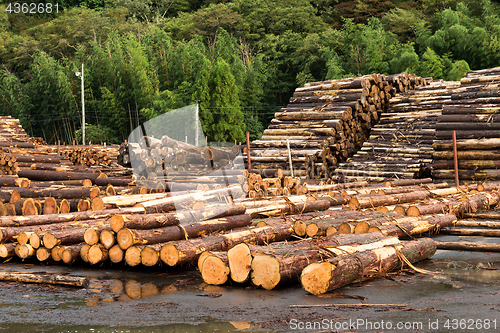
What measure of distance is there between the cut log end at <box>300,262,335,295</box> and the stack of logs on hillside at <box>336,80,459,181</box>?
34.8ft

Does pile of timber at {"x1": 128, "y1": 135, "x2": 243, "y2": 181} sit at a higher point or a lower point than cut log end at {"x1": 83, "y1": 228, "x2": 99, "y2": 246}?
higher

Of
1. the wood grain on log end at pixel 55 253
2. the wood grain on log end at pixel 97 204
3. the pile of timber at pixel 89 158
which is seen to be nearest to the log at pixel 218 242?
the wood grain on log end at pixel 55 253

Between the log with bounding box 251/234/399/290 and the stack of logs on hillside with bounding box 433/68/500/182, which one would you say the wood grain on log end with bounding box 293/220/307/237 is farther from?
the stack of logs on hillside with bounding box 433/68/500/182

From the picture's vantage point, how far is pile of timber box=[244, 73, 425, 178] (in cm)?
1580

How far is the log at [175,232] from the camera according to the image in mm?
6258

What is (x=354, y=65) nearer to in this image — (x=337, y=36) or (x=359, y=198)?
(x=337, y=36)

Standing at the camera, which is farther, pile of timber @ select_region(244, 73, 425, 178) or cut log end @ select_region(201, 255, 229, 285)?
pile of timber @ select_region(244, 73, 425, 178)

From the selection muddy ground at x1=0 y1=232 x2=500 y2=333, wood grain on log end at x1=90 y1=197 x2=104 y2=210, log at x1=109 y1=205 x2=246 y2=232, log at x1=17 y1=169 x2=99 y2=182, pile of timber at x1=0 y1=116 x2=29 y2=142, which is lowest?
muddy ground at x1=0 y1=232 x2=500 y2=333

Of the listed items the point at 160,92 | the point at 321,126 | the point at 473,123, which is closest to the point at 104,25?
the point at 160,92

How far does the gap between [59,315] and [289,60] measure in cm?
4054

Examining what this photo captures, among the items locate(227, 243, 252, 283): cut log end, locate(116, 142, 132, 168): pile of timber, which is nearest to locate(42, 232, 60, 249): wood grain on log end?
locate(227, 243, 252, 283): cut log end

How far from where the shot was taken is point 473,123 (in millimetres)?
14531

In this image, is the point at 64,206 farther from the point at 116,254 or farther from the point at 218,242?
the point at 218,242

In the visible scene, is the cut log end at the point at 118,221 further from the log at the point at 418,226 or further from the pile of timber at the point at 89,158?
the pile of timber at the point at 89,158
